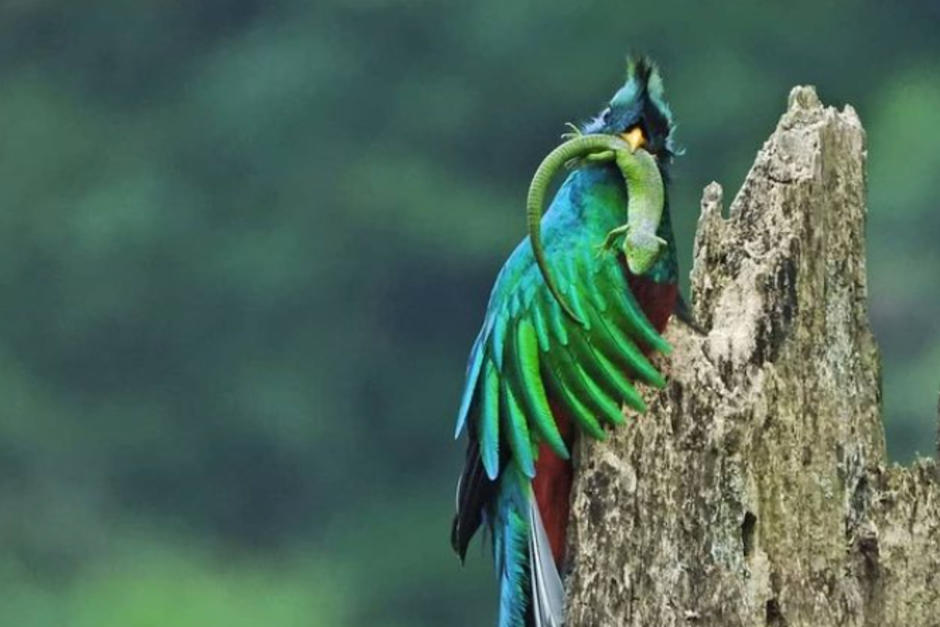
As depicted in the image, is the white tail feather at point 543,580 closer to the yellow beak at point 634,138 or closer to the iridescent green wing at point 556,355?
the iridescent green wing at point 556,355

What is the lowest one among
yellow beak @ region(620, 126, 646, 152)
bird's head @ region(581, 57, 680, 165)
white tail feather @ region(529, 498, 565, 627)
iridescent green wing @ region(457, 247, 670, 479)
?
white tail feather @ region(529, 498, 565, 627)

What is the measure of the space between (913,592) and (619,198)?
1.94ft

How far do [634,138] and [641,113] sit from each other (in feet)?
0.12

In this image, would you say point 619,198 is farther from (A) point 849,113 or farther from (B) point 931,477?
(B) point 931,477

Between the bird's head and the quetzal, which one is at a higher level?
the bird's head

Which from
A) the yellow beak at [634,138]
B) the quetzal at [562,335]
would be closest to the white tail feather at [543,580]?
the quetzal at [562,335]

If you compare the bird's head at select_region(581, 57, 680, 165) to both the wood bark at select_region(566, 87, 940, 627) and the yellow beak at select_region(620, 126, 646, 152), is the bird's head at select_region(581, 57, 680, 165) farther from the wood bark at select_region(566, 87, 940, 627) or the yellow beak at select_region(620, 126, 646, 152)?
the wood bark at select_region(566, 87, 940, 627)

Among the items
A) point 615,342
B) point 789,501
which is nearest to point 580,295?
point 615,342

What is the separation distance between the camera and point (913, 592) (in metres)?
3.06

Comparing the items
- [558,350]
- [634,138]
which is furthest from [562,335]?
[634,138]

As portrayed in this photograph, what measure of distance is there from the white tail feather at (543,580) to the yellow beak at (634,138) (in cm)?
46

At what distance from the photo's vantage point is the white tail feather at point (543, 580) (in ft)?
10.1

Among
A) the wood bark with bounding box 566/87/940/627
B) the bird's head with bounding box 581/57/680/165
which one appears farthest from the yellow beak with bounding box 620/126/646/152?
the wood bark with bounding box 566/87/940/627

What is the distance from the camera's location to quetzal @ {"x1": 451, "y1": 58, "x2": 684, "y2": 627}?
3.09 m
